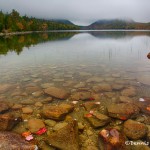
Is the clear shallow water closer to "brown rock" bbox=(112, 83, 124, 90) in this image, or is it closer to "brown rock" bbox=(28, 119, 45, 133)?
"brown rock" bbox=(112, 83, 124, 90)

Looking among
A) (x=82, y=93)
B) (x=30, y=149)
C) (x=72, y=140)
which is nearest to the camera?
(x=30, y=149)

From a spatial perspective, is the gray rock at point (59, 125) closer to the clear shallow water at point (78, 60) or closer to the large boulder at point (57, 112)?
the large boulder at point (57, 112)

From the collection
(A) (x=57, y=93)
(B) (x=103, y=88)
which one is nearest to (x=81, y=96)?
(A) (x=57, y=93)

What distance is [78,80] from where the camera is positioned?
1301cm

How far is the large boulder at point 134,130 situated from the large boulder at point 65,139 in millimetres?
1683

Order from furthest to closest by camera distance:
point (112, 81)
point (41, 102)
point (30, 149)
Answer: point (112, 81) < point (41, 102) < point (30, 149)

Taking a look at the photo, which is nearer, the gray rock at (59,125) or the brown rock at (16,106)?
the gray rock at (59,125)

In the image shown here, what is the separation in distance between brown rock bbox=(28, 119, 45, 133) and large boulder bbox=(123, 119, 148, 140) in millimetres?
2848

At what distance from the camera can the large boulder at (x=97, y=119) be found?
6.94 meters

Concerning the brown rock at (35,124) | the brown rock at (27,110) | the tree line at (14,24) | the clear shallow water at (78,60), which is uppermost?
the tree line at (14,24)

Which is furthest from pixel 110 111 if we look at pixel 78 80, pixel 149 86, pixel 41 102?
pixel 78 80

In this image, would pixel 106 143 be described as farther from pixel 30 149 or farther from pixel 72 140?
pixel 30 149

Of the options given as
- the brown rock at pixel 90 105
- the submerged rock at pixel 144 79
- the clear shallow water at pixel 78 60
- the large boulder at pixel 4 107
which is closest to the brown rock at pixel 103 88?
the brown rock at pixel 90 105

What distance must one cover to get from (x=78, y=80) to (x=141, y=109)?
18.0 ft
